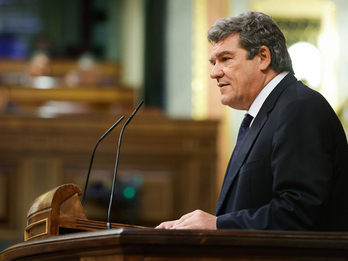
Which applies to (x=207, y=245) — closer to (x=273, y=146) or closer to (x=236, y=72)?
(x=273, y=146)

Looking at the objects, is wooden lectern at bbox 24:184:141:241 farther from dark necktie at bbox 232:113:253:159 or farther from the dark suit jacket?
dark necktie at bbox 232:113:253:159

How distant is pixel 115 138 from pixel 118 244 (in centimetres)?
A: 375

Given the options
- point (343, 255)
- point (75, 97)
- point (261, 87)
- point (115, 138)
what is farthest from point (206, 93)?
point (343, 255)

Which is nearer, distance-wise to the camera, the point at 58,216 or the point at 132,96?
the point at 58,216

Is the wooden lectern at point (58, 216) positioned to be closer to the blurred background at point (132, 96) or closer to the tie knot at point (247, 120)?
the tie knot at point (247, 120)

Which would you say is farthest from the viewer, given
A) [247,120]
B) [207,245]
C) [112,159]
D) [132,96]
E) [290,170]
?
[132,96]

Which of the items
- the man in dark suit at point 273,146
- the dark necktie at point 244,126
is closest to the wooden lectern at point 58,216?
the man in dark suit at point 273,146

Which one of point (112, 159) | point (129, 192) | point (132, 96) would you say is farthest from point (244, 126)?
point (132, 96)

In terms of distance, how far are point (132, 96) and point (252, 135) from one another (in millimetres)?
6275

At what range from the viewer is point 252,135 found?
71.5 inches

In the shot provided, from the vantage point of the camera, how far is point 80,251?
134cm

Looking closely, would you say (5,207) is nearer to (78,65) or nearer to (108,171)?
(108,171)

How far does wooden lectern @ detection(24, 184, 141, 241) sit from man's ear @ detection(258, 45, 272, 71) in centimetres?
71

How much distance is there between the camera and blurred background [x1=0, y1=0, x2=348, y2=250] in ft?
15.9
